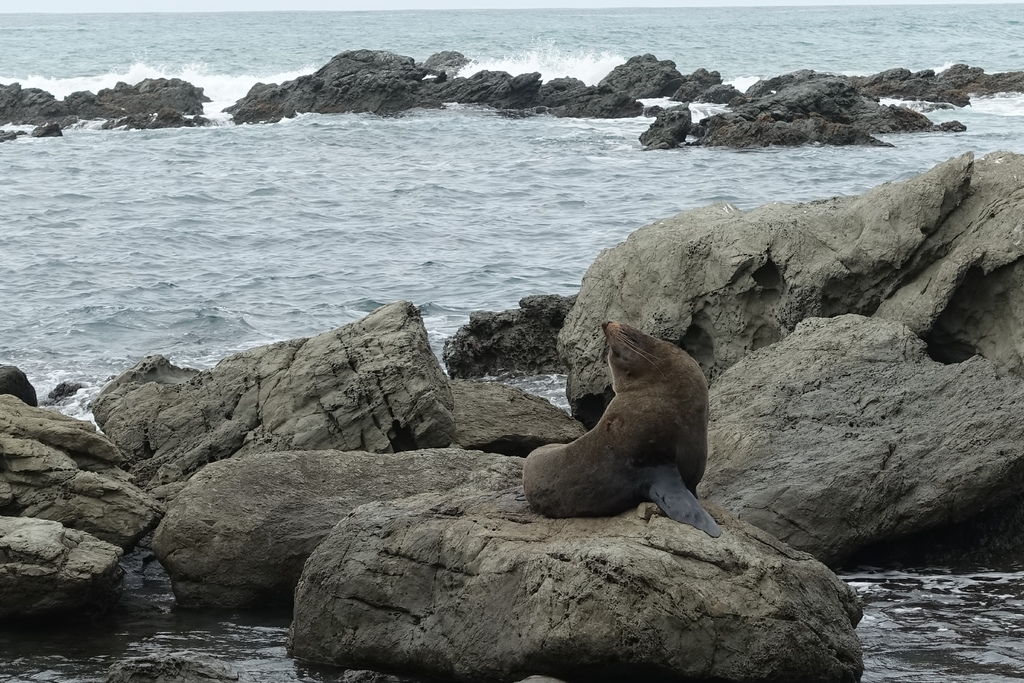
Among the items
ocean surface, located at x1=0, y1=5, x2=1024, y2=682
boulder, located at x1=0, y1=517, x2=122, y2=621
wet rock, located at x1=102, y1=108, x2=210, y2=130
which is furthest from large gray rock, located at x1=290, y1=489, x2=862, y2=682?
wet rock, located at x1=102, y1=108, x2=210, y2=130

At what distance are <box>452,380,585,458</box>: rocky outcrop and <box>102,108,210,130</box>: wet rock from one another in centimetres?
3525

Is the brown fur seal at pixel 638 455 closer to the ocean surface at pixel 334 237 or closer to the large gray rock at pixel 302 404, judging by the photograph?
the ocean surface at pixel 334 237

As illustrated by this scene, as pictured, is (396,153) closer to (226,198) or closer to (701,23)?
(226,198)

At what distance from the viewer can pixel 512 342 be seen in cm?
1455

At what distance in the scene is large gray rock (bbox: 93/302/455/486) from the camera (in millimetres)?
10227

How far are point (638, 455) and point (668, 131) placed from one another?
98.3 feet

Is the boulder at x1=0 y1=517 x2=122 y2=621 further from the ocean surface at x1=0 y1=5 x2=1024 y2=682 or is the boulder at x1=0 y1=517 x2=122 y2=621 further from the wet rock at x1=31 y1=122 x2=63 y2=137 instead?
the wet rock at x1=31 y1=122 x2=63 y2=137

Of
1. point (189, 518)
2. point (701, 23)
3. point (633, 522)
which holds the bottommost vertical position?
point (701, 23)

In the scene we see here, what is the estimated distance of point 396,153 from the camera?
3550 cm

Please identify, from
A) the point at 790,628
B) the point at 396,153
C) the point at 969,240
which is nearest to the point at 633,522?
the point at 790,628

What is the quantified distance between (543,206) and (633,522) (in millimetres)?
20349

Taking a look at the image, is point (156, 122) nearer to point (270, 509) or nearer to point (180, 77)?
point (180, 77)

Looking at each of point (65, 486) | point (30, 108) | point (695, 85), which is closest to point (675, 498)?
point (65, 486)

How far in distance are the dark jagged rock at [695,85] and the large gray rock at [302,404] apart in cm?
3713
